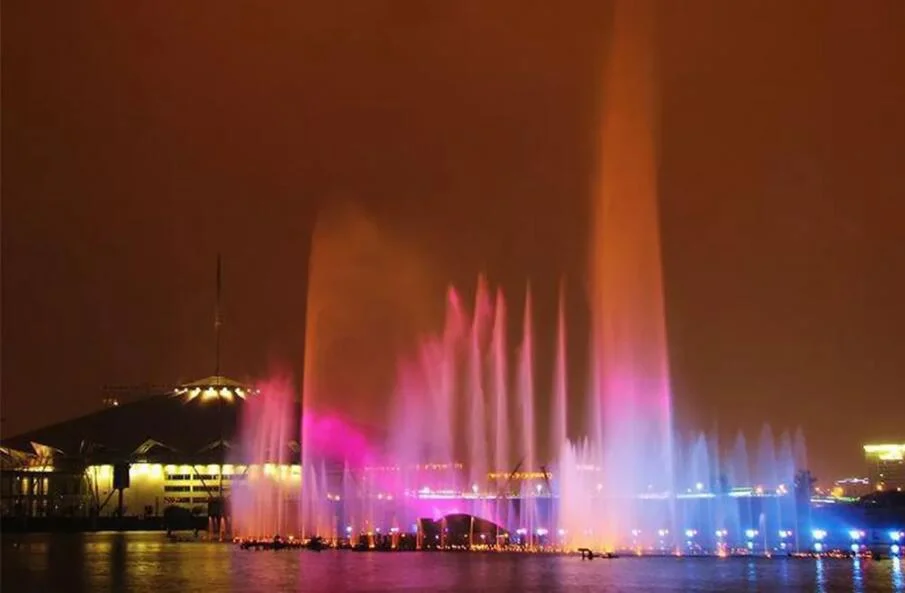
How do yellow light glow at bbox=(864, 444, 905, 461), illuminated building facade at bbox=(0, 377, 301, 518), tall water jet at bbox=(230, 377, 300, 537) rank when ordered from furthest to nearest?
yellow light glow at bbox=(864, 444, 905, 461), illuminated building facade at bbox=(0, 377, 301, 518), tall water jet at bbox=(230, 377, 300, 537)

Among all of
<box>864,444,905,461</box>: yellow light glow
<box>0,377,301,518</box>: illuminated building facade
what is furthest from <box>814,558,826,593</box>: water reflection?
<box>864,444,905,461</box>: yellow light glow

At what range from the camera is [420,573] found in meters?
34.3

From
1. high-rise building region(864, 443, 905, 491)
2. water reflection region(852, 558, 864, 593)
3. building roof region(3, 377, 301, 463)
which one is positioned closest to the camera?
water reflection region(852, 558, 864, 593)

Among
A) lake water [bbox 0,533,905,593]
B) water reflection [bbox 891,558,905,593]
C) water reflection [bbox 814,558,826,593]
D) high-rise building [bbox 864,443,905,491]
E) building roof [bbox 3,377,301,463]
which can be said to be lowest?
water reflection [bbox 891,558,905,593]

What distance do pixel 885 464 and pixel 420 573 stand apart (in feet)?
553

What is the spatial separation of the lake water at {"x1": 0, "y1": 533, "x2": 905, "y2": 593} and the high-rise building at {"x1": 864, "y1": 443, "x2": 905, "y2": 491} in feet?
502

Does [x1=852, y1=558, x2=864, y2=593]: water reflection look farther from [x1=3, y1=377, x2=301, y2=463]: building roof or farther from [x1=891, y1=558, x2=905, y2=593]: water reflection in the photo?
[x1=3, y1=377, x2=301, y2=463]: building roof

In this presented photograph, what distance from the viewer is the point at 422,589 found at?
93.8ft

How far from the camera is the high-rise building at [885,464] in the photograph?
18162 cm

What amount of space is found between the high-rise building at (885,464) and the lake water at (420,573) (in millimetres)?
153071

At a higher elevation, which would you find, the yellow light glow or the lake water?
the yellow light glow

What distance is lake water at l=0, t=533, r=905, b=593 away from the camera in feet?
96.6

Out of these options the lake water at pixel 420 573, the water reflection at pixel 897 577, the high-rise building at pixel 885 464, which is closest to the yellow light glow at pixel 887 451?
the high-rise building at pixel 885 464

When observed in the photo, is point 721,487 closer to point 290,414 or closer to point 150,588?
point 150,588
